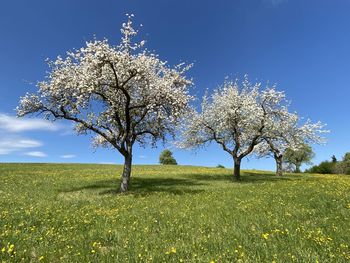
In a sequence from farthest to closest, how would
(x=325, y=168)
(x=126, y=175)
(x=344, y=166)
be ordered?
(x=325, y=168), (x=344, y=166), (x=126, y=175)

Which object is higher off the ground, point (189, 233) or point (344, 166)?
point (344, 166)

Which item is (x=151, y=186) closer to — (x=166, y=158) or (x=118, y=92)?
(x=118, y=92)

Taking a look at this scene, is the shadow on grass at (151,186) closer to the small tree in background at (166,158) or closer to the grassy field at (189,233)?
the grassy field at (189,233)

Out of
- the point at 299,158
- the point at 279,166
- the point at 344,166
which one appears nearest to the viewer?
the point at 279,166

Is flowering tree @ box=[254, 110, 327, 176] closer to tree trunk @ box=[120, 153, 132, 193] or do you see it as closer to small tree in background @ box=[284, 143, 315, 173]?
tree trunk @ box=[120, 153, 132, 193]

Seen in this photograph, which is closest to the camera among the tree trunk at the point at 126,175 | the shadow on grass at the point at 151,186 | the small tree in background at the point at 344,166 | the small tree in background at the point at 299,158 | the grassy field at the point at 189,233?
the grassy field at the point at 189,233

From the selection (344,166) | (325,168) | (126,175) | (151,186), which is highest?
(344,166)

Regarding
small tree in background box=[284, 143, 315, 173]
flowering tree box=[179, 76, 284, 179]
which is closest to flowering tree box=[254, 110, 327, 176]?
flowering tree box=[179, 76, 284, 179]

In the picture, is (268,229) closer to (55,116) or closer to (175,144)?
(55,116)

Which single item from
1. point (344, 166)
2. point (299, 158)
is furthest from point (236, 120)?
point (344, 166)

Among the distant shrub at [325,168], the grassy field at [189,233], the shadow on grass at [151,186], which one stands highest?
the distant shrub at [325,168]

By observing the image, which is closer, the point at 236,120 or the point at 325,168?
the point at 236,120

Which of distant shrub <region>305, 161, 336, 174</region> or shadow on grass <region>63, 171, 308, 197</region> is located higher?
distant shrub <region>305, 161, 336, 174</region>

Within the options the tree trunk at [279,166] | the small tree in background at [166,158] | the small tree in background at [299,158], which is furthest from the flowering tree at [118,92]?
the small tree in background at [166,158]
